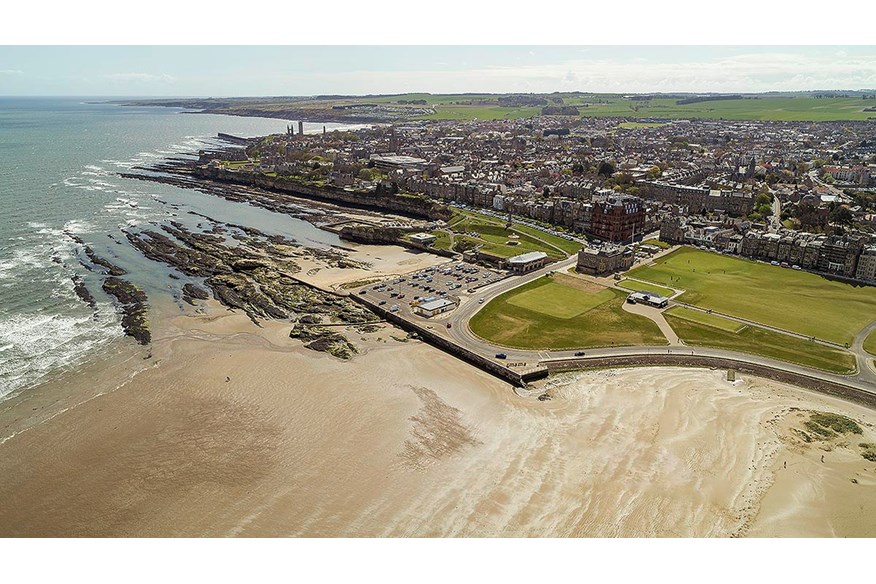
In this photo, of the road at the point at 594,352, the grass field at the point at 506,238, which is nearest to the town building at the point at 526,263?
the grass field at the point at 506,238

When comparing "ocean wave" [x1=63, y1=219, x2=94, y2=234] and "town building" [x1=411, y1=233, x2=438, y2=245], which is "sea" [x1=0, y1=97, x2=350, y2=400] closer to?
"ocean wave" [x1=63, y1=219, x2=94, y2=234]

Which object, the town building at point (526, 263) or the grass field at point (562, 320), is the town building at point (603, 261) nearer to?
the town building at point (526, 263)

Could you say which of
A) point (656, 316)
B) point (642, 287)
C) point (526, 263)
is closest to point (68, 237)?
A: point (526, 263)

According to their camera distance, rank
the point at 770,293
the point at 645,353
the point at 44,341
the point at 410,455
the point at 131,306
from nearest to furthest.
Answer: the point at 410,455
the point at 645,353
the point at 44,341
the point at 131,306
the point at 770,293

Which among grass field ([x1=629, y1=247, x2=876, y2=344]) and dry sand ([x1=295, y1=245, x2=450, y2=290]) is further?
dry sand ([x1=295, y1=245, x2=450, y2=290])

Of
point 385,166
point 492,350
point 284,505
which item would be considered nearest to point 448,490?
point 284,505

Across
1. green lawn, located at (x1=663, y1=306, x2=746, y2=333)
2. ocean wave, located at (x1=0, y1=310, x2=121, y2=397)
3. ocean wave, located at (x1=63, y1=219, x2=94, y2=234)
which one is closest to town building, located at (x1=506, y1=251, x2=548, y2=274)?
green lawn, located at (x1=663, y1=306, x2=746, y2=333)

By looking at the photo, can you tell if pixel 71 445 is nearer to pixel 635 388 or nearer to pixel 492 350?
pixel 492 350

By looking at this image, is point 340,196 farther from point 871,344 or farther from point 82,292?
point 871,344
